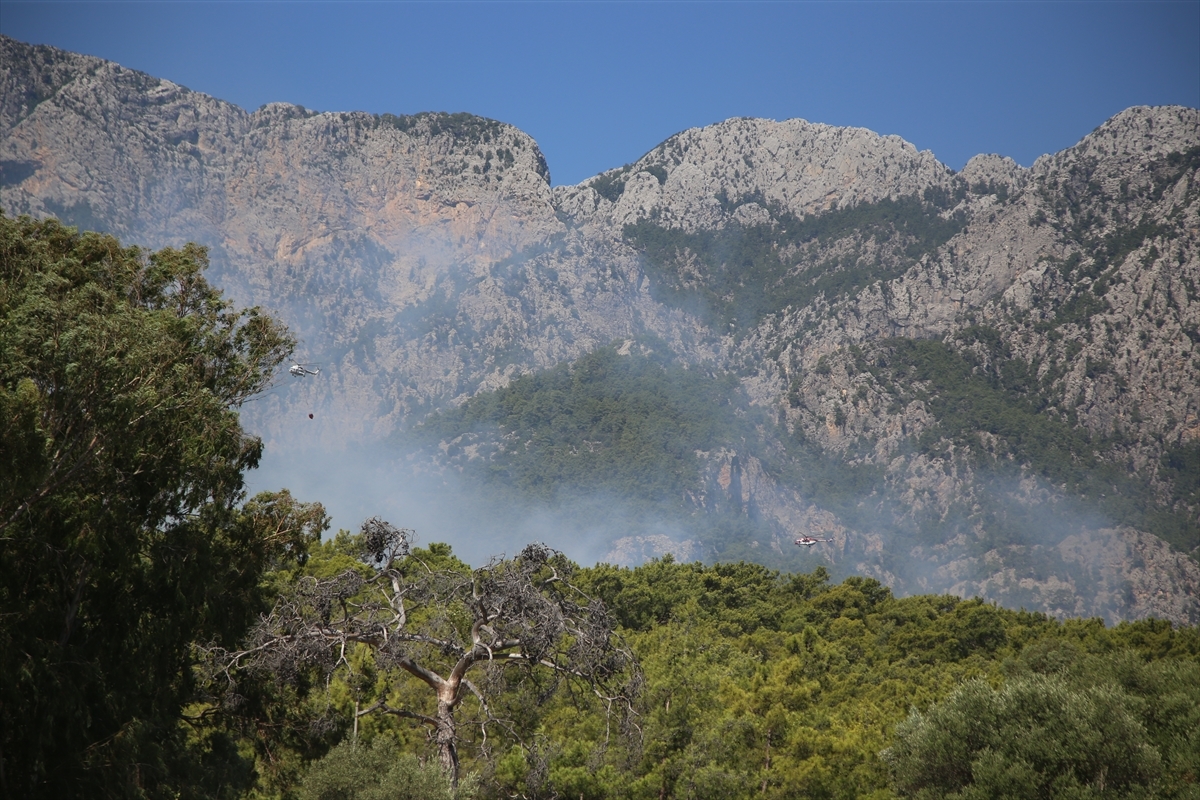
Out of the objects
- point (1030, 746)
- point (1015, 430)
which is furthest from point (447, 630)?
point (1015, 430)

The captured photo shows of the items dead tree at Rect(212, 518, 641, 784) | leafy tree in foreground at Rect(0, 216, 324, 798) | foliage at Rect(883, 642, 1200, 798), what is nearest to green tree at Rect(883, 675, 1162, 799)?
foliage at Rect(883, 642, 1200, 798)

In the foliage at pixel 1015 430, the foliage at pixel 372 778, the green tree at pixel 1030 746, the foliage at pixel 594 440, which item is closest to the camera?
the foliage at pixel 372 778

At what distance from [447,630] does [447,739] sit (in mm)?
2086

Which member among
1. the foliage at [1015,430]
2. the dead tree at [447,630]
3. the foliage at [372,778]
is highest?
the foliage at [1015,430]

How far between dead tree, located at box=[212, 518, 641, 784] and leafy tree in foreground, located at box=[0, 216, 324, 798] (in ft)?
13.1

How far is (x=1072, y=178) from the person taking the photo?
19612 cm

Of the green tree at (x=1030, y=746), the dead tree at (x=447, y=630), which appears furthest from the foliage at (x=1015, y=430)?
the dead tree at (x=447, y=630)

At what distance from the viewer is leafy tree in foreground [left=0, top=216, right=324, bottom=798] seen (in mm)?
17891

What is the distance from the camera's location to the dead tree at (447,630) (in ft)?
57.9

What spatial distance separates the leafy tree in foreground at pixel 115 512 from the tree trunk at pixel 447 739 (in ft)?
21.5

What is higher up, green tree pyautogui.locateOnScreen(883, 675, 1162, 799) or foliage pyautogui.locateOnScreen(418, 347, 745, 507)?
foliage pyautogui.locateOnScreen(418, 347, 745, 507)

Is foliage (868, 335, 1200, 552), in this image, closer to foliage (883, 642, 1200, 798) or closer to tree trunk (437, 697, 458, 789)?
foliage (883, 642, 1200, 798)

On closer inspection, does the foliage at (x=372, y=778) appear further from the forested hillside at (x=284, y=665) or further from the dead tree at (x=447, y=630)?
the dead tree at (x=447, y=630)

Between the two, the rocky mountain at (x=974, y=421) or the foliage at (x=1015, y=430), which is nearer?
the rocky mountain at (x=974, y=421)
